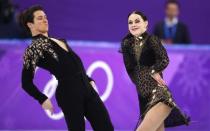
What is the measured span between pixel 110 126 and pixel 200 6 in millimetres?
6307

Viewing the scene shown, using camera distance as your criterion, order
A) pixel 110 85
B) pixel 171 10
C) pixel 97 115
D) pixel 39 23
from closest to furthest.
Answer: pixel 97 115 < pixel 39 23 < pixel 110 85 < pixel 171 10

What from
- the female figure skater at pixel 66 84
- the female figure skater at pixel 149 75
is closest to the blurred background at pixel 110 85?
the female figure skater at pixel 149 75

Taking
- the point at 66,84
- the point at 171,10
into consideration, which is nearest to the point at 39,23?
the point at 66,84

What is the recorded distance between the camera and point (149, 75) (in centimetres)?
622

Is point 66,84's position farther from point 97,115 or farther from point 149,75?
point 149,75

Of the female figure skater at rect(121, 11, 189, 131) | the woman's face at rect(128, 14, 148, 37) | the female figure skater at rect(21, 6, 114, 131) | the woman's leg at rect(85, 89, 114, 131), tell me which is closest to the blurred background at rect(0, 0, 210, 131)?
the female figure skater at rect(121, 11, 189, 131)

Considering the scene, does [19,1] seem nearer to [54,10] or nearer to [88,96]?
[54,10]

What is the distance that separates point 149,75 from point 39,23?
116 cm

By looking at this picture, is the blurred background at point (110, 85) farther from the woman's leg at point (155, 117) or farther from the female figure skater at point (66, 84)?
the female figure skater at point (66, 84)

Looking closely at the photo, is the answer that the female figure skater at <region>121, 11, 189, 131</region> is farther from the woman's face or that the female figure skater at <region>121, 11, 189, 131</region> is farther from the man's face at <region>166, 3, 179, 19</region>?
the man's face at <region>166, 3, 179, 19</region>

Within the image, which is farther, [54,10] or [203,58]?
[54,10]

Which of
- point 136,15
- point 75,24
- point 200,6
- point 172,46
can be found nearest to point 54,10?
point 75,24

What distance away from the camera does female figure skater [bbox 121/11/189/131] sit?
6.12 metres

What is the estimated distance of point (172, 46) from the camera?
9.09 metres
